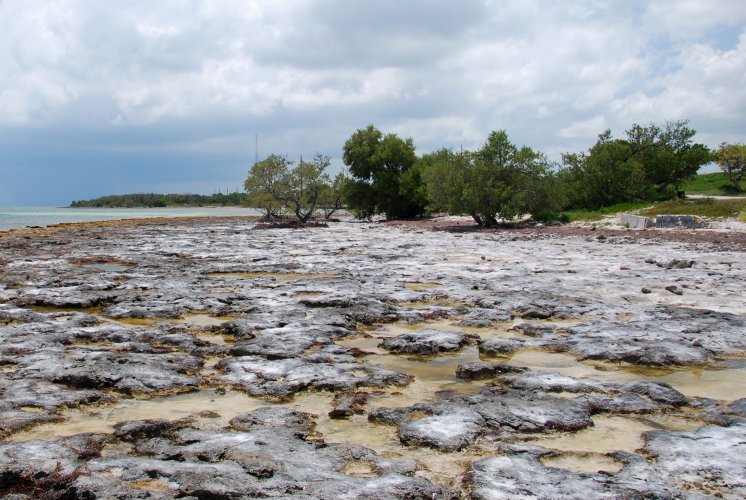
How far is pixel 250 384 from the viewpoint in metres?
5.81

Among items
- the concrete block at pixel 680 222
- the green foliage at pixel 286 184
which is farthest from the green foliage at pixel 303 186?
the concrete block at pixel 680 222

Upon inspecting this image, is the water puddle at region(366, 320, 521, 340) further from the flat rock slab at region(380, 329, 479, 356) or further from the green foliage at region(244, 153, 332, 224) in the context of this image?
the green foliage at region(244, 153, 332, 224)

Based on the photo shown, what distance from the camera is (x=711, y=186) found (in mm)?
54844

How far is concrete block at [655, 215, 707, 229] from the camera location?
24.7m

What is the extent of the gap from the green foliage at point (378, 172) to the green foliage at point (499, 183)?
1400 cm

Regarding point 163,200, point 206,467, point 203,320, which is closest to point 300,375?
point 206,467

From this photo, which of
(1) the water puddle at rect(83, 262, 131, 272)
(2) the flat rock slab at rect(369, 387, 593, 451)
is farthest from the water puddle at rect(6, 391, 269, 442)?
(1) the water puddle at rect(83, 262, 131, 272)

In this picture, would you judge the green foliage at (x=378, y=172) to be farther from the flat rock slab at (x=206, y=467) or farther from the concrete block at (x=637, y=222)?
the flat rock slab at (x=206, y=467)

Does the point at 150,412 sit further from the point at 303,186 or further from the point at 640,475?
the point at 303,186

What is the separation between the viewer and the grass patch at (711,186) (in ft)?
160

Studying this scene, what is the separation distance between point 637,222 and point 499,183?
871 centimetres

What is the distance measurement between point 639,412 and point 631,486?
1.60 meters

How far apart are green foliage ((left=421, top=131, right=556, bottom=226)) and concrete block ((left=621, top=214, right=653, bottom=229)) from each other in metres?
6.25

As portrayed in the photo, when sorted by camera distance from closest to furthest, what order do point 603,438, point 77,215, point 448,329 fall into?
point 603,438
point 448,329
point 77,215
